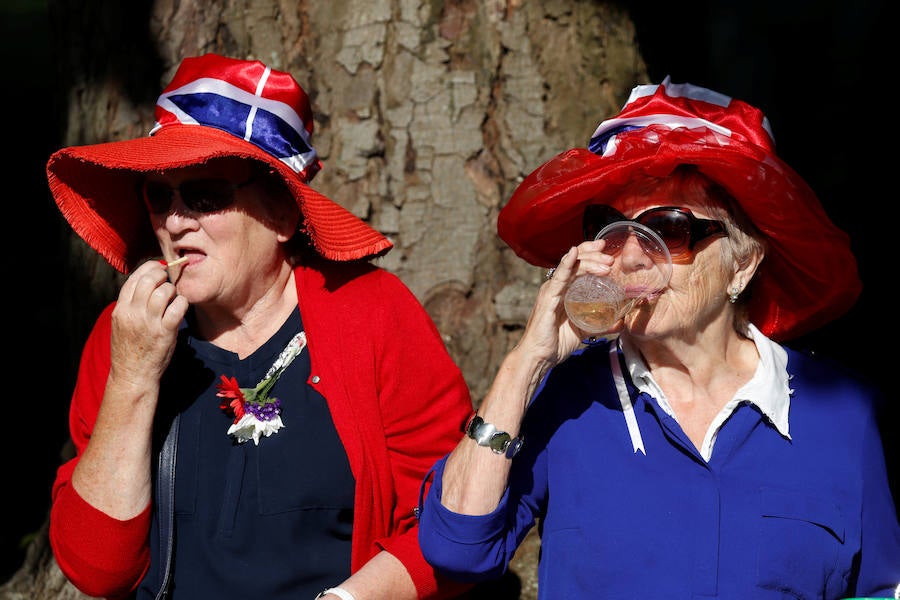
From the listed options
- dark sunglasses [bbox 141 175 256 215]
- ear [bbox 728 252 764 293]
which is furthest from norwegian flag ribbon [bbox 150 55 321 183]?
ear [bbox 728 252 764 293]

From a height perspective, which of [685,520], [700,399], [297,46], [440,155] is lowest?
[685,520]

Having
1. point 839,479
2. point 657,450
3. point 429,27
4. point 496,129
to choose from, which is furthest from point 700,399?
point 429,27

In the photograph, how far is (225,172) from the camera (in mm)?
2846

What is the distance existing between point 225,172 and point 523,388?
1.09 metres

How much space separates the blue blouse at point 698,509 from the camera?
2.37 metres

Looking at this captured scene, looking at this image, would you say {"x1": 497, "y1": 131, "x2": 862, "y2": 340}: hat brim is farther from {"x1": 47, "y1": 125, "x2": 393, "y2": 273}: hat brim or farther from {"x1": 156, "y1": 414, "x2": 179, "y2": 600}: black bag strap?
{"x1": 156, "y1": 414, "x2": 179, "y2": 600}: black bag strap

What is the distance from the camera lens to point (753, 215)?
8.25ft

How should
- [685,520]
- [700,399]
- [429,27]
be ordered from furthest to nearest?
1. [429,27]
2. [700,399]
3. [685,520]

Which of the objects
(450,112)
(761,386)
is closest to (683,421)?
(761,386)

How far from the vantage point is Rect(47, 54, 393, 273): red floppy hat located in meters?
2.80

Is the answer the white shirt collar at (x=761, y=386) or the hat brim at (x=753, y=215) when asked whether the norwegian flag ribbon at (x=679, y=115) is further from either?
the white shirt collar at (x=761, y=386)

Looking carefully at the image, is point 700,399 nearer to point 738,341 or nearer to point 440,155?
point 738,341

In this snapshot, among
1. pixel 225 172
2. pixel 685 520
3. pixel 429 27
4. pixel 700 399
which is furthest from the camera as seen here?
pixel 429 27

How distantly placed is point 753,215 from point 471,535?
3.52ft
